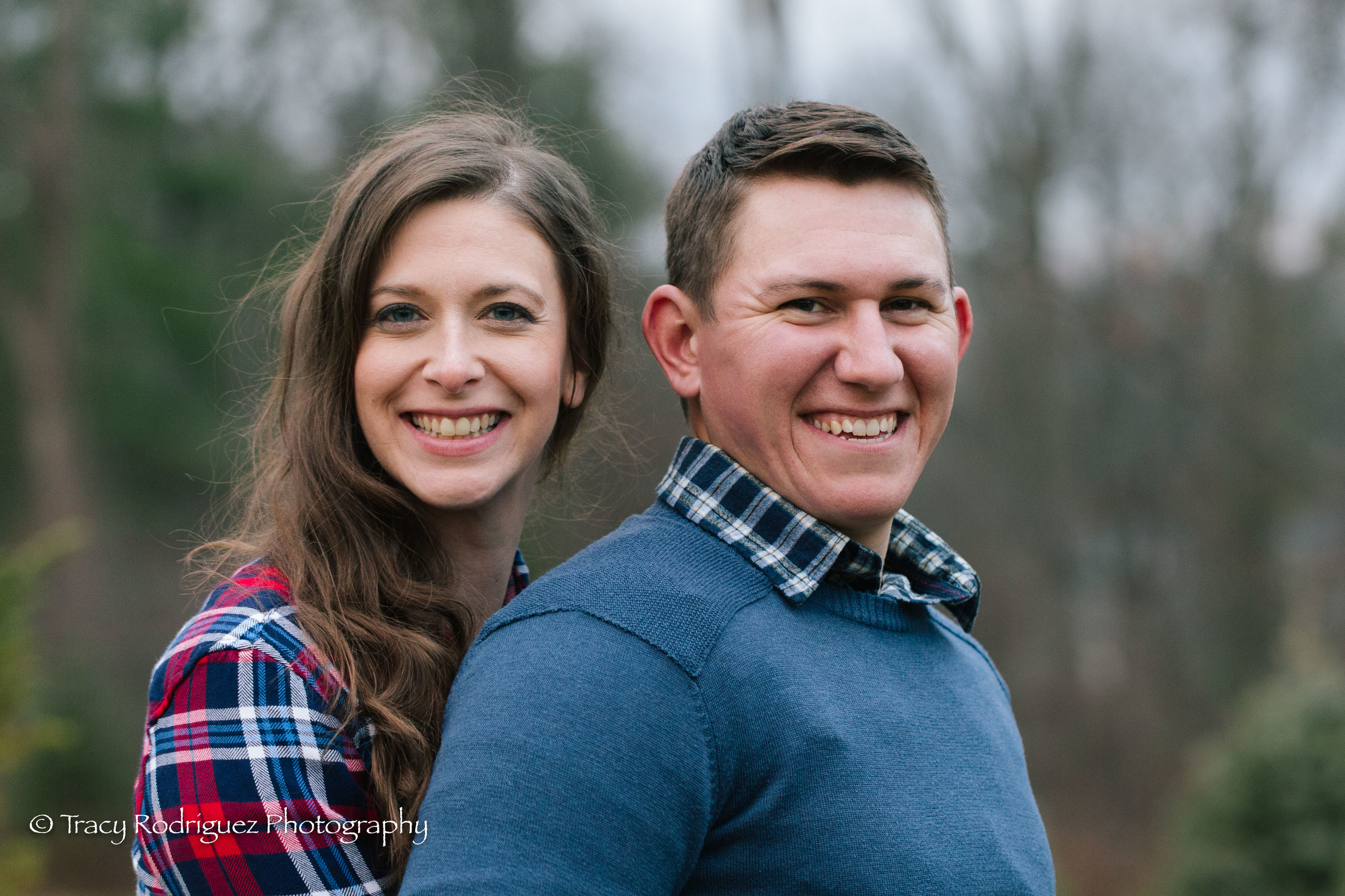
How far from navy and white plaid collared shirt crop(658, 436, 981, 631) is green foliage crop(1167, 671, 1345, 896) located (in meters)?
4.48

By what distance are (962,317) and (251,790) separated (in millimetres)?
1473

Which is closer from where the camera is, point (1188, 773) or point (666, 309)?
point (666, 309)

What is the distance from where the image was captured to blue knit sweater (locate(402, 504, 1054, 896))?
4.57 feet

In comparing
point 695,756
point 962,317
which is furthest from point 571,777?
point 962,317

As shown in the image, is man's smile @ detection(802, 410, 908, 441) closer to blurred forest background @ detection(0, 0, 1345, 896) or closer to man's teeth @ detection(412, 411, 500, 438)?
man's teeth @ detection(412, 411, 500, 438)

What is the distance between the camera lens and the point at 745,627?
5.28ft

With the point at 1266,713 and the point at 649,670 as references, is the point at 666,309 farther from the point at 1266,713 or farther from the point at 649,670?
the point at 1266,713

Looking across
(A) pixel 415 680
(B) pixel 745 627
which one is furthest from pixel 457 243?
(B) pixel 745 627

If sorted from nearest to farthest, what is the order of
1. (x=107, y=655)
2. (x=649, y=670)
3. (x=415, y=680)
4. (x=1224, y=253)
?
(x=649, y=670) < (x=415, y=680) < (x=1224, y=253) < (x=107, y=655)

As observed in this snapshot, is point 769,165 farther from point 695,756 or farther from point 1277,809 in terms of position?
point 1277,809

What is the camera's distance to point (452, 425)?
2.13 meters

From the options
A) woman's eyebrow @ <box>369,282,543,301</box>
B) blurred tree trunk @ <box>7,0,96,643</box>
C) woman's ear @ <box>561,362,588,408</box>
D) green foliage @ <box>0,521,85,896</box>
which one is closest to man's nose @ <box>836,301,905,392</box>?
woman's eyebrow @ <box>369,282,543,301</box>

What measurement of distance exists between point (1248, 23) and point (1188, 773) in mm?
6320

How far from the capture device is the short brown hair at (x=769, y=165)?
6.09 feet
